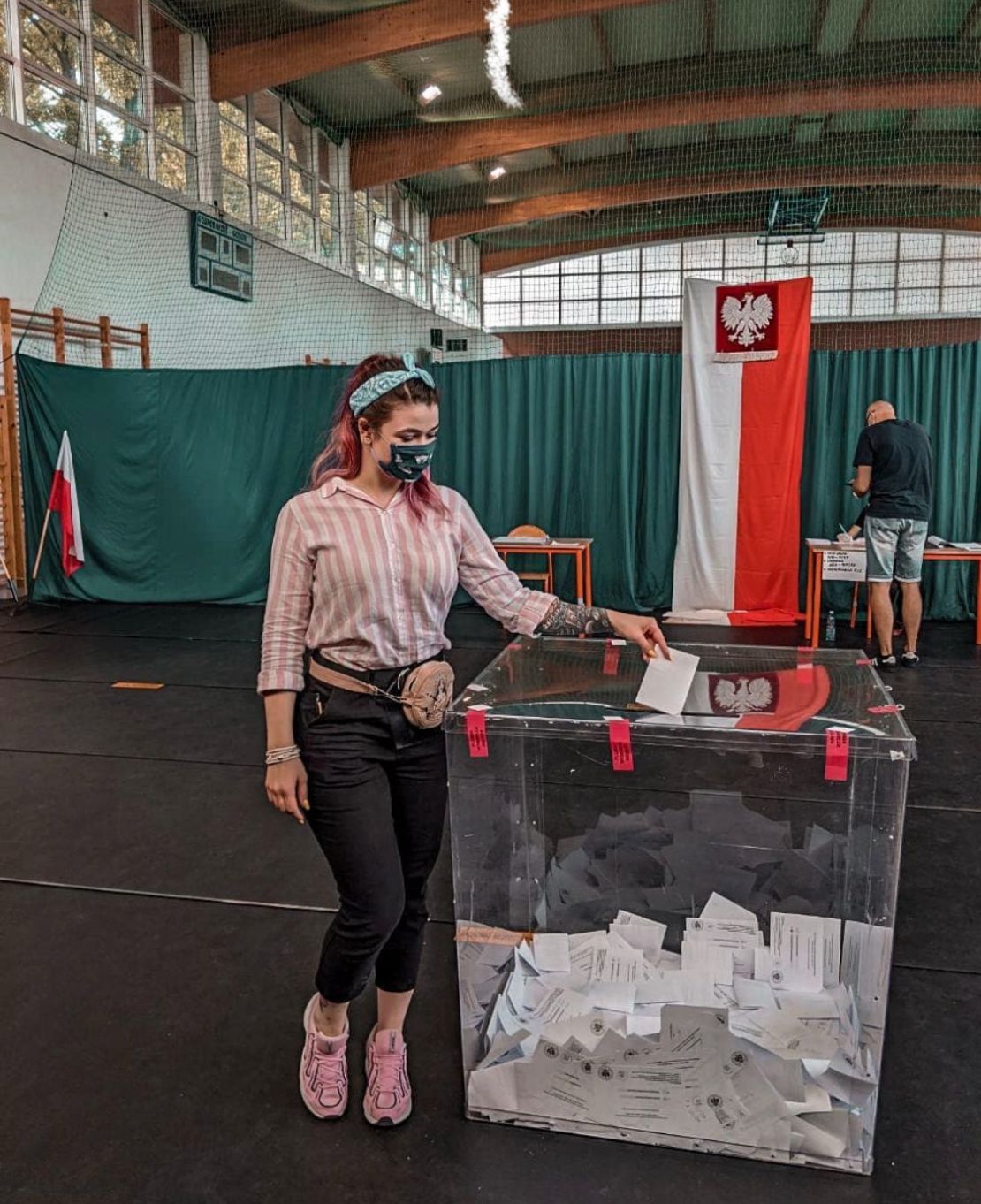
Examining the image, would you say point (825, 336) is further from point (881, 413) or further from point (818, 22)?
point (881, 413)

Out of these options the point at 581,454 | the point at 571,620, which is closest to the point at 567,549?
the point at 581,454

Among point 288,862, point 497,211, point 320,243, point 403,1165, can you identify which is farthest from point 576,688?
point 497,211

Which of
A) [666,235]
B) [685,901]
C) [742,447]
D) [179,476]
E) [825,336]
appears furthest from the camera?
[825,336]

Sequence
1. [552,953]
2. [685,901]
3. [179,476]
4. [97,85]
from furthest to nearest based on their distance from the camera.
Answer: [97,85] → [179,476] → [685,901] → [552,953]

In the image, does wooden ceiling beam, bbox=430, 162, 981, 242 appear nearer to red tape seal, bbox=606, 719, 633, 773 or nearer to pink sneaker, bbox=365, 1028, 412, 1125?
red tape seal, bbox=606, 719, 633, 773

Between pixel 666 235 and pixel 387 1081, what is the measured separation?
14749mm

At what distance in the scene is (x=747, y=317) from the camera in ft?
20.5

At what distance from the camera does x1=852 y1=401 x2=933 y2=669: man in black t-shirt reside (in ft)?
16.3

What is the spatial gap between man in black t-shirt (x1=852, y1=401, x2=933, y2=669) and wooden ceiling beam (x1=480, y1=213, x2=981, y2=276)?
32.9 ft

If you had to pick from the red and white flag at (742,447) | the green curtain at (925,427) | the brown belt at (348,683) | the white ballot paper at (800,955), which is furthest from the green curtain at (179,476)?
the white ballot paper at (800,955)

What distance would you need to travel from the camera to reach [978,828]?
9.38ft

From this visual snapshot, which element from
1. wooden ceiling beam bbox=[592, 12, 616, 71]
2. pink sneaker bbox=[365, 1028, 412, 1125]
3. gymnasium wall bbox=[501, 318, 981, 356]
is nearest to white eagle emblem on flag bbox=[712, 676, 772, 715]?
pink sneaker bbox=[365, 1028, 412, 1125]

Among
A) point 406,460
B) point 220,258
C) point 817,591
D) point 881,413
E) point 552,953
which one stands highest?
point 220,258

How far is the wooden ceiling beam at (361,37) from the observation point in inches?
308
